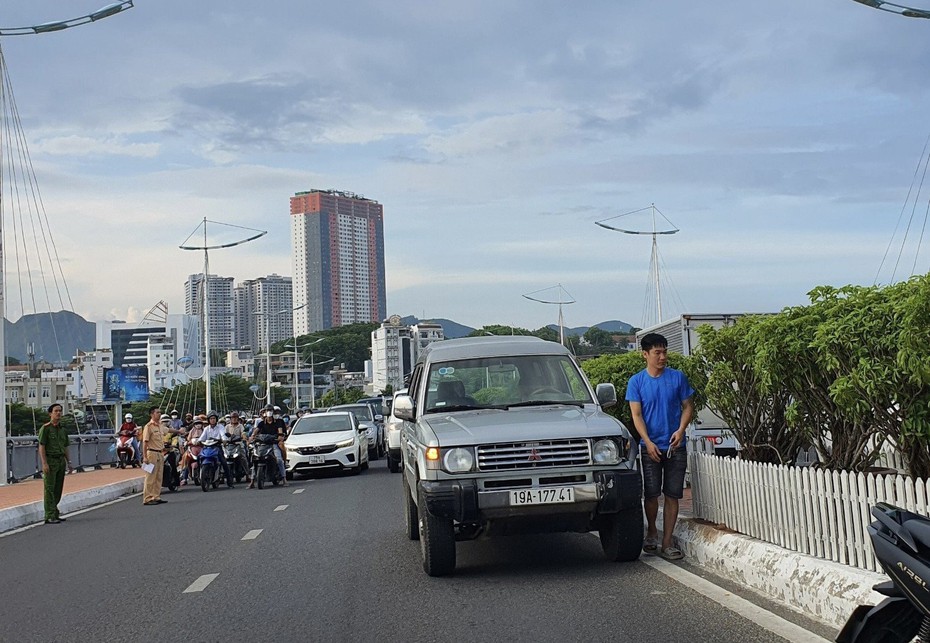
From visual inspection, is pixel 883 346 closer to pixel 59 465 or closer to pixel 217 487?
pixel 59 465

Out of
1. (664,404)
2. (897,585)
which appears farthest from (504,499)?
(897,585)

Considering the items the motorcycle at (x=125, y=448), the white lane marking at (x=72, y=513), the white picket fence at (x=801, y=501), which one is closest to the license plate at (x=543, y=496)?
the white picket fence at (x=801, y=501)

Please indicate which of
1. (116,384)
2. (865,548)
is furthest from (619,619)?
(116,384)

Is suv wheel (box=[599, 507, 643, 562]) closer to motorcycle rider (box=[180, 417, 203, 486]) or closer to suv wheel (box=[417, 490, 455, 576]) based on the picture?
suv wheel (box=[417, 490, 455, 576])

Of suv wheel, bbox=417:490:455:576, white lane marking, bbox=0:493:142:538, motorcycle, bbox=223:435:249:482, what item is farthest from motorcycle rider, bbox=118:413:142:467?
suv wheel, bbox=417:490:455:576

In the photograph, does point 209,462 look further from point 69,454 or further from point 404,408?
point 404,408

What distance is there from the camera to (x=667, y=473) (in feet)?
30.6

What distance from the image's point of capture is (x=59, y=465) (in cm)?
1698

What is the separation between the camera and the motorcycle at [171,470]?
23469 millimetres

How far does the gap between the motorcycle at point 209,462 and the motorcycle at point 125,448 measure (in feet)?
34.4

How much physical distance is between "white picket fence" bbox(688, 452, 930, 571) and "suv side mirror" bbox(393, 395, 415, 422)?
272 centimetres

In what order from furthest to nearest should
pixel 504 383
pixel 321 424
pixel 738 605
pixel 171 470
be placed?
pixel 321 424
pixel 171 470
pixel 504 383
pixel 738 605

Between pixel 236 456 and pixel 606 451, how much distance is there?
670 inches

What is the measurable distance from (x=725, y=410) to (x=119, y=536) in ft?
26.6
